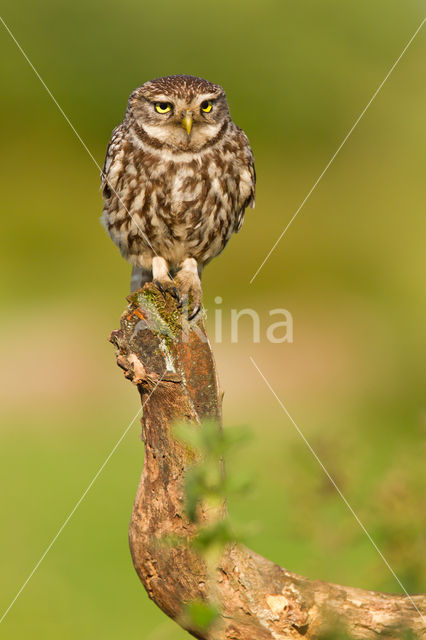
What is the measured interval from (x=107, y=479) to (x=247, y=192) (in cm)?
437

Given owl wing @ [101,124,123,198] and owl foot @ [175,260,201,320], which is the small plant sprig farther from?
owl wing @ [101,124,123,198]

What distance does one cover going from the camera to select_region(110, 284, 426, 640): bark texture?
186 centimetres

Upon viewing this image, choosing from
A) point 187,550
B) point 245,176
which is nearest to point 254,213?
point 245,176

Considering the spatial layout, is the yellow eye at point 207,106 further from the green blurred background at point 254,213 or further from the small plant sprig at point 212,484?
the green blurred background at point 254,213

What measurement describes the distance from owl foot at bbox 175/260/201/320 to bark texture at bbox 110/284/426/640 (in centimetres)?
9

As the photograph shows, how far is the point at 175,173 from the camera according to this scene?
3227 mm

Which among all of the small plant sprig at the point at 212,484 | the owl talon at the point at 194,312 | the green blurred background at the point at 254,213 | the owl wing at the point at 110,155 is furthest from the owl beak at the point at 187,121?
the green blurred background at the point at 254,213

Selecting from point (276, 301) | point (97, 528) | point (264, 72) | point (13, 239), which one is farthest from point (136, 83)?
point (97, 528)

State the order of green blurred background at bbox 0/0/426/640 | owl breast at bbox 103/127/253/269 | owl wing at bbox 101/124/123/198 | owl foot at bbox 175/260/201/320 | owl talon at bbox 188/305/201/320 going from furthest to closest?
green blurred background at bbox 0/0/426/640
owl wing at bbox 101/124/123/198
owl breast at bbox 103/127/253/269
owl foot at bbox 175/260/201/320
owl talon at bbox 188/305/201/320

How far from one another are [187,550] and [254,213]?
25.7ft

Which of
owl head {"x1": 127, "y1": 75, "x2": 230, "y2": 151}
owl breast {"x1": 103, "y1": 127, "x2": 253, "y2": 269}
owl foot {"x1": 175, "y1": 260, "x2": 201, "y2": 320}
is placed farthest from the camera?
owl breast {"x1": 103, "y1": 127, "x2": 253, "y2": 269}

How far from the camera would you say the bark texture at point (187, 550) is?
1860 millimetres

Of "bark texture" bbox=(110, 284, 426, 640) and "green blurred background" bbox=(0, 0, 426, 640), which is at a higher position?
"bark texture" bbox=(110, 284, 426, 640)

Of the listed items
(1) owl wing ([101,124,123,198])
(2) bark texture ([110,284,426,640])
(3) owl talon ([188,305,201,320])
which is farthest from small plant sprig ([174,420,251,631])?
(1) owl wing ([101,124,123,198])
